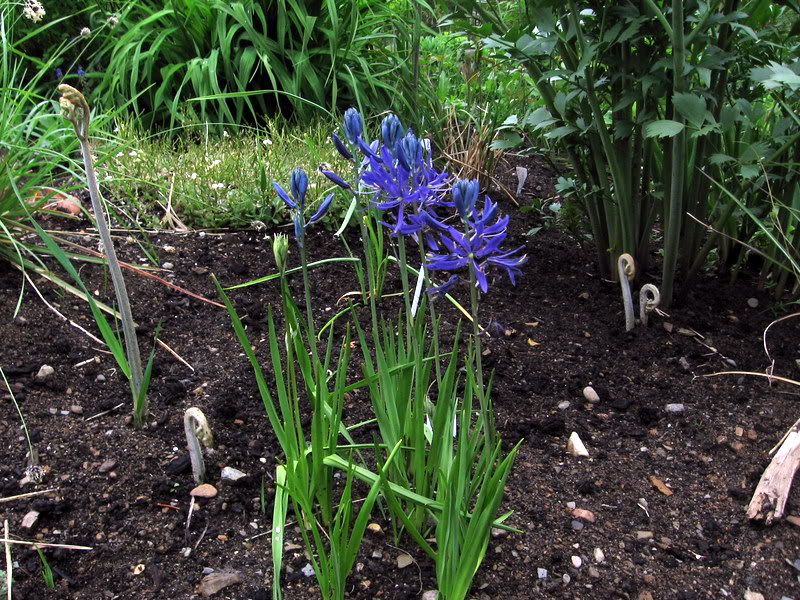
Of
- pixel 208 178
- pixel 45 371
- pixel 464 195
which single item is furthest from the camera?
pixel 208 178

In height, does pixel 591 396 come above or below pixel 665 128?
below

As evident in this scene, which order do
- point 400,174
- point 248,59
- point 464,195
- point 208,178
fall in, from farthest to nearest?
point 248,59
point 208,178
point 400,174
point 464,195

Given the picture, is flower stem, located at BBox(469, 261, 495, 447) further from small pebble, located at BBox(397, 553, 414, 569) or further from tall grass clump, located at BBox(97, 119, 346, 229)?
tall grass clump, located at BBox(97, 119, 346, 229)

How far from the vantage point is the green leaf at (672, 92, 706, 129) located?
1.96m

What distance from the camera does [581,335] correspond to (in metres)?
2.47

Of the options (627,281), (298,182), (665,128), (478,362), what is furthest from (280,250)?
(627,281)

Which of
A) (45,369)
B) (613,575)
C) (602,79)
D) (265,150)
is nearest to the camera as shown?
(613,575)

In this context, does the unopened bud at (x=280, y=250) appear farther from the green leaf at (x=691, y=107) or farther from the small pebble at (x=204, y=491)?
the green leaf at (x=691, y=107)

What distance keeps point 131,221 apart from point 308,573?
1848 millimetres

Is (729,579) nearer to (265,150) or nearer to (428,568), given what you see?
(428,568)

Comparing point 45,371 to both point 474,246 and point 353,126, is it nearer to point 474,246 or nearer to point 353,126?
point 353,126

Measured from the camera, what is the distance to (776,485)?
68.8 inches

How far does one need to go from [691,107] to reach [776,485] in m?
0.92

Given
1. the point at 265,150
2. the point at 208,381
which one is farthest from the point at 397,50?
the point at 208,381
